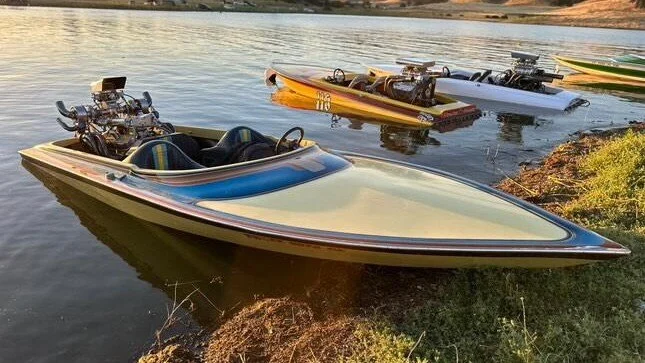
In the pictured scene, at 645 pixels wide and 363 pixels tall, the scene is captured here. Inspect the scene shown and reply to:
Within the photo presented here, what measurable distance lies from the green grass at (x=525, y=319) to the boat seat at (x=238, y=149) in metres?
2.96

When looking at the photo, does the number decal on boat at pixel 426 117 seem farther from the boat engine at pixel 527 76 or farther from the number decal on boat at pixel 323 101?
the boat engine at pixel 527 76

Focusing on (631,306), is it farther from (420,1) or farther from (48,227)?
(420,1)

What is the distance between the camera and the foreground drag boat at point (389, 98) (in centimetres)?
1392

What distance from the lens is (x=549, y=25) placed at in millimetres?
71688

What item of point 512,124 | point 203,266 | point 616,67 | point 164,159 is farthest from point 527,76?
point 203,266

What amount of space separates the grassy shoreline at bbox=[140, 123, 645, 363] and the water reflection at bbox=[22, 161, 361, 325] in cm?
24

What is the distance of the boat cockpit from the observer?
6746mm

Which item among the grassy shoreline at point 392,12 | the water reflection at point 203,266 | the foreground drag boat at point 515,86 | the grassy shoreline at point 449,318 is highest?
the grassy shoreline at point 392,12

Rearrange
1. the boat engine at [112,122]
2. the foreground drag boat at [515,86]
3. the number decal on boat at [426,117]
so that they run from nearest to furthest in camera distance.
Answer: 1. the boat engine at [112,122]
2. the number decal on boat at [426,117]
3. the foreground drag boat at [515,86]

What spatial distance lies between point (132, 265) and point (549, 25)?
250 feet

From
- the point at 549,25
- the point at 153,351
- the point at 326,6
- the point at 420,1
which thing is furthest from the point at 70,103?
the point at 420,1

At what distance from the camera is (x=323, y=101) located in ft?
52.2

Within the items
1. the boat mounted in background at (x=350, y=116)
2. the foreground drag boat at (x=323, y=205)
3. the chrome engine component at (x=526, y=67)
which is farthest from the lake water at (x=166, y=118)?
the chrome engine component at (x=526, y=67)

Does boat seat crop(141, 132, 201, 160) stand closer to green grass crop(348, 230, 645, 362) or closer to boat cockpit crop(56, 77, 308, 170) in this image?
boat cockpit crop(56, 77, 308, 170)
